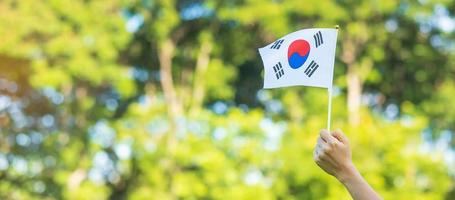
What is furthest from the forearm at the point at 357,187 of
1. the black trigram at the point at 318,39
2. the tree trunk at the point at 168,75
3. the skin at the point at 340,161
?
the tree trunk at the point at 168,75

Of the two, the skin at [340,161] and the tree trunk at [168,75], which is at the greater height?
the tree trunk at [168,75]

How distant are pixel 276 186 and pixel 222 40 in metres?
5.53

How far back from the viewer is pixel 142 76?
2548 centimetres

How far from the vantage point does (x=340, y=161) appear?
242 centimetres

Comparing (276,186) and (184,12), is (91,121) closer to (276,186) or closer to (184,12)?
(184,12)

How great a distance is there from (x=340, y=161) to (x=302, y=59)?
111cm

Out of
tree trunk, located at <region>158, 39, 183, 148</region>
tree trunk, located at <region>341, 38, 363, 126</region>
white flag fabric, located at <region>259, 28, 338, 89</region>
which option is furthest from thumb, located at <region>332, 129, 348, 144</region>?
tree trunk, located at <region>158, 39, 183, 148</region>

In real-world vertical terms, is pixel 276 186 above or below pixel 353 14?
below

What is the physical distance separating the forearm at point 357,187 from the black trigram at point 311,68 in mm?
1020

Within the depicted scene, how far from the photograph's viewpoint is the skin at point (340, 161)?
2.37m

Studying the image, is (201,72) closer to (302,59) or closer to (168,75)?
(168,75)

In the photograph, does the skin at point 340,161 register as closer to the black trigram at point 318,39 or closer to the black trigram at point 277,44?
the black trigram at point 318,39

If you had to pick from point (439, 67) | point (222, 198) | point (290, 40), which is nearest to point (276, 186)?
point (222, 198)

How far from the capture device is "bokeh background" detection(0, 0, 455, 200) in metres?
22.4
